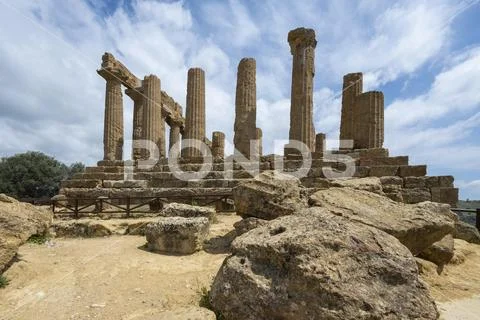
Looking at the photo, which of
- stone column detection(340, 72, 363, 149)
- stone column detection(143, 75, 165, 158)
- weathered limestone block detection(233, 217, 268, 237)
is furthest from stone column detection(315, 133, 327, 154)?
weathered limestone block detection(233, 217, 268, 237)

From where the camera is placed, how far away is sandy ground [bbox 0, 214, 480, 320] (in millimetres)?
3840

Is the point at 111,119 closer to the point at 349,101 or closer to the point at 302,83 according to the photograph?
the point at 302,83

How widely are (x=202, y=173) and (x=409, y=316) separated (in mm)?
11150

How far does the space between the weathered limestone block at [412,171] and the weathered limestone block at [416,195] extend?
2.66ft

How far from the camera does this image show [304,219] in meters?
3.91

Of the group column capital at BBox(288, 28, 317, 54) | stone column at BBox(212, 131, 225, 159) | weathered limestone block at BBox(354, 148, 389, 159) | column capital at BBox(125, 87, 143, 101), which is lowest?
weathered limestone block at BBox(354, 148, 389, 159)

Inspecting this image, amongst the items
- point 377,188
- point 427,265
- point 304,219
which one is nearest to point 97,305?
point 304,219

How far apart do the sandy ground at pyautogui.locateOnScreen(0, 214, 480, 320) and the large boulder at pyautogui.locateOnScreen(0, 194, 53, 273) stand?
343mm

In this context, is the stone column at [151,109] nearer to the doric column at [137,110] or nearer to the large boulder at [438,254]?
the doric column at [137,110]

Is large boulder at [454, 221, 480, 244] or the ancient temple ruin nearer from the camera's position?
large boulder at [454, 221, 480, 244]

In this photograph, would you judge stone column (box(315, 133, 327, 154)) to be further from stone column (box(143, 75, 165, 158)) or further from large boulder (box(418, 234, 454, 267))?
large boulder (box(418, 234, 454, 267))

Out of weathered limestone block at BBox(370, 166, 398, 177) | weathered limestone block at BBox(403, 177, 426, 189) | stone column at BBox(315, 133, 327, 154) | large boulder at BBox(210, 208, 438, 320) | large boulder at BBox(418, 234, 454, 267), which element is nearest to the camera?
large boulder at BBox(210, 208, 438, 320)

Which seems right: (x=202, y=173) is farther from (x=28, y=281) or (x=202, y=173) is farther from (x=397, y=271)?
(x=397, y=271)

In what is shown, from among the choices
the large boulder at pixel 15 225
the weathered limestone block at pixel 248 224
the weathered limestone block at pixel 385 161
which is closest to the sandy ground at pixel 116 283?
the large boulder at pixel 15 225
